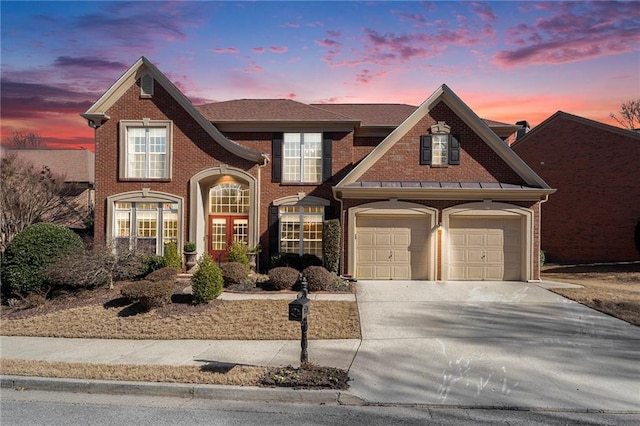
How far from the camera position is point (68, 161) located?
29891 mm

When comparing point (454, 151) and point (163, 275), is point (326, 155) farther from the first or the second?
point (163, 275)

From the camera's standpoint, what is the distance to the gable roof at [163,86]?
17984 mm

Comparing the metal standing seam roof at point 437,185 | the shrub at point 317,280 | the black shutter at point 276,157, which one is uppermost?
the black shutter at point 276,157

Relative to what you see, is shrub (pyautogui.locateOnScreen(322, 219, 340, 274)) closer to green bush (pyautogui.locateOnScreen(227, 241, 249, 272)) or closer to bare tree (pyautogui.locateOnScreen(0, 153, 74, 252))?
green bush (pyautogui.locateOnScreen(227, 241, 249, 272))

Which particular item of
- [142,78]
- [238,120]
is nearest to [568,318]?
[238,120]

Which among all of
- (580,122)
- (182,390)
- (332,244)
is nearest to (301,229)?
(332,244)

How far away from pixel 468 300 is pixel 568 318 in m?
2.77

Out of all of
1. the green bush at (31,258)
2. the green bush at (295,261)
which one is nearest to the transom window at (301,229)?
the green bush at (295,261)

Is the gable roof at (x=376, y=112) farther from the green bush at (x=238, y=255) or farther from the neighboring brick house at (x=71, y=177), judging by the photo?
the neighboring brick house at (x=71, y=177)

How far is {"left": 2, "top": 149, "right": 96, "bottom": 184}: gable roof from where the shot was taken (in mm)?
28453

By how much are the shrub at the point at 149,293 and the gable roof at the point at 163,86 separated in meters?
6.91

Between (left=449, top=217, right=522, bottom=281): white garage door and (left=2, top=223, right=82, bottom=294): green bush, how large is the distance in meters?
13.5

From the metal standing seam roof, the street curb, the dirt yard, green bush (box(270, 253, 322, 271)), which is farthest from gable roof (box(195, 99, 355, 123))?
→ the street curb

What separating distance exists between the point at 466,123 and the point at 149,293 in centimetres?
1255
